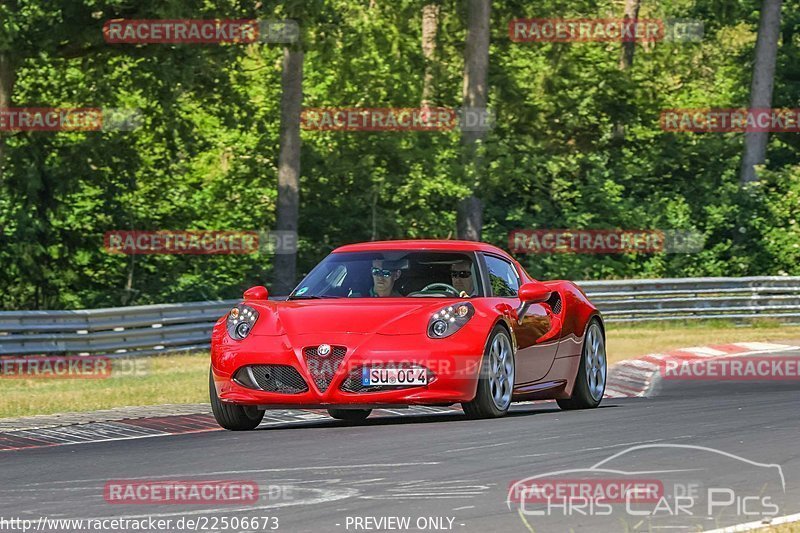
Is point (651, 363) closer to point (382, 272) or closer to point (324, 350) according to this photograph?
point (382, 272)

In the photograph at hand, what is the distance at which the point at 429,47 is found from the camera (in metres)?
40.6

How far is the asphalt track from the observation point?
25.0 ft

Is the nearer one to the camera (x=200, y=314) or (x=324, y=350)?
(x=324, y=350)

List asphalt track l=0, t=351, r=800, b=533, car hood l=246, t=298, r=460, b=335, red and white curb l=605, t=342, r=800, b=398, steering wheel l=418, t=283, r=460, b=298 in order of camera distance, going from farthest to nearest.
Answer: red and white curb l=605, t=342, r=800, b=398 < steering wheel l=418, t=283, r=460, b=298 < car hood l=246, t=298, r=460, b=335 < asphalt track l=0, t=351, r=800, b=533

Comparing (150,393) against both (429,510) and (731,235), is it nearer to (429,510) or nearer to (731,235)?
(429,510)

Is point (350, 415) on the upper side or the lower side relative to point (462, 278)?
lower

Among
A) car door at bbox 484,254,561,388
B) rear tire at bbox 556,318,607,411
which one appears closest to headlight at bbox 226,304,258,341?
car door at bbox 484,254,561,388

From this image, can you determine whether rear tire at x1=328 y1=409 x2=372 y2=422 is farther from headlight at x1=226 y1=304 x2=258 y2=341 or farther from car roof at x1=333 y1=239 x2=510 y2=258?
headlight at x1=226 y1=304 x2=258 y2=341

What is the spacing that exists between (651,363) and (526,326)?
918 centimetres

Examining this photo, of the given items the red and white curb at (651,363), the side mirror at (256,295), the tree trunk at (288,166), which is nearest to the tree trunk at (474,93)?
the tree trunk at (288,166)

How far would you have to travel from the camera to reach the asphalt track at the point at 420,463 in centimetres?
763

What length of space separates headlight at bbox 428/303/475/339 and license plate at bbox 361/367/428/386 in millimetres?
309

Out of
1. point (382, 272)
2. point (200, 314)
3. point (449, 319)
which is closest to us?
point (449, 319)

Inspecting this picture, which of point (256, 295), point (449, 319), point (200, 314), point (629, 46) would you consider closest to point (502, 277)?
point (449, 319)
